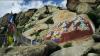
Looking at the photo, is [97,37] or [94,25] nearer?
[97,37]

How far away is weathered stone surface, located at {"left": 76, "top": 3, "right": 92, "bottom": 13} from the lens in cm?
6588

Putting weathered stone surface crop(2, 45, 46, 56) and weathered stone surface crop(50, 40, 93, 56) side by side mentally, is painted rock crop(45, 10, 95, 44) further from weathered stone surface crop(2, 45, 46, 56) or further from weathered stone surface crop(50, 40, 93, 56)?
weathered stone surface crop(2, 45, 46, 56)

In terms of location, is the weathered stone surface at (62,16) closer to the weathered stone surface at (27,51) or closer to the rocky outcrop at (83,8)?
the rocky outcrop at (83,8)

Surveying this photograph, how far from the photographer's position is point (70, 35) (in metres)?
56.9

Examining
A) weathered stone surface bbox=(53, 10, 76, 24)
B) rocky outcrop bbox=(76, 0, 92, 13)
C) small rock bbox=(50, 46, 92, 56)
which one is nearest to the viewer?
small rock bbox=(50, 46, 92, 56)

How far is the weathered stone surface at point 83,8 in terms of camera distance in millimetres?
65875

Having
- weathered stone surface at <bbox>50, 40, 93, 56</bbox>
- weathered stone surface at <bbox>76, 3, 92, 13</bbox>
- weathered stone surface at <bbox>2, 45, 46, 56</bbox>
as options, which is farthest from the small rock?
weathered stone surface at <bbox>76, 3, 92, 13</bbox>

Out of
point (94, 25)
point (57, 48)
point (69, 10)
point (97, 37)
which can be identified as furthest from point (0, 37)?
point (69, 10)

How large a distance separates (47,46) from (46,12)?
52372mm

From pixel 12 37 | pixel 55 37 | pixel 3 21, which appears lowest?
pixel 3 21

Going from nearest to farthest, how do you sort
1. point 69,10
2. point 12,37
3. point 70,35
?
point 12,37 < point 70,35 < point 69,10

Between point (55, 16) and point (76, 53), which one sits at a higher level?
point (76, 53)

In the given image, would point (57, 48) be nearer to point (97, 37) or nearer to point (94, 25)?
point (97, 37)

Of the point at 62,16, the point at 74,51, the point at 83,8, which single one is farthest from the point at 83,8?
the point at 74,51
